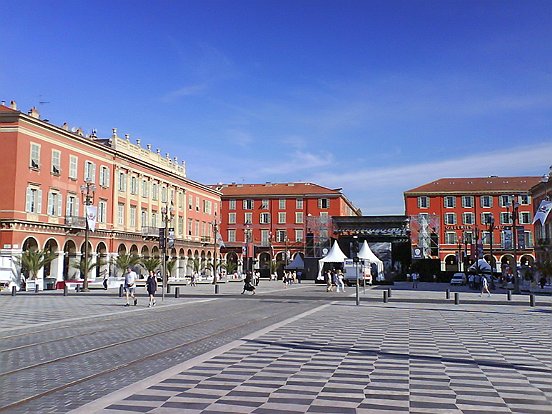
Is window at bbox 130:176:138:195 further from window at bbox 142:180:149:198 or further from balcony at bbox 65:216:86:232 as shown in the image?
balcony at bbox 65:216:86:232

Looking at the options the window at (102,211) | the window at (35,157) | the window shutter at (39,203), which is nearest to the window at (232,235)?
the window at (102,211)

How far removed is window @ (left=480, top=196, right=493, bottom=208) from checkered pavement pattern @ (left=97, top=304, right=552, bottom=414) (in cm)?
7989

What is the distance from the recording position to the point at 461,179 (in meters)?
96.7

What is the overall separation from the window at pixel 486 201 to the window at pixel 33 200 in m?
69.8

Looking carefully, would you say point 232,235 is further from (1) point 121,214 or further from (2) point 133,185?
(1) point 121,214

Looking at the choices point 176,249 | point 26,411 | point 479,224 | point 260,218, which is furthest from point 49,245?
point 479,224

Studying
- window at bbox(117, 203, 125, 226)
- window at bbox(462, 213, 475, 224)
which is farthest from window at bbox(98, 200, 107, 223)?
window at bbox(462, 213, 475, 224)

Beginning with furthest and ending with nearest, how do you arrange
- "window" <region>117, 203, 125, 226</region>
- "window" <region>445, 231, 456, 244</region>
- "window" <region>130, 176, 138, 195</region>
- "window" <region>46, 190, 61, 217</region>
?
"window" <region>445, 231, 456, 244</region>
"window" <region>130, 176, 138, 195</region>
"window" <region>117, 203, 125, 226</region>
"window" <region>46, 190, 61, 217</region>

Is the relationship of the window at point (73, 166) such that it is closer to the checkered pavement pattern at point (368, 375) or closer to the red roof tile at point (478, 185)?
the checkered pavement pattern at point (368, 375)

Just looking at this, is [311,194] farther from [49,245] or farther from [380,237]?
[49,245]

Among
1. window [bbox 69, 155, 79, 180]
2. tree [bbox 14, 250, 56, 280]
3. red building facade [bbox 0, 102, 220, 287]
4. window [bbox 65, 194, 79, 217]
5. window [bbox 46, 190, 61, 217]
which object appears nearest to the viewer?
tree [bbox 14, 250, 56, 280]

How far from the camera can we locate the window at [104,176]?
56.2m

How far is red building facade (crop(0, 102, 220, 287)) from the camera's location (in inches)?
1750

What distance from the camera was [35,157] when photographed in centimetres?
4666
